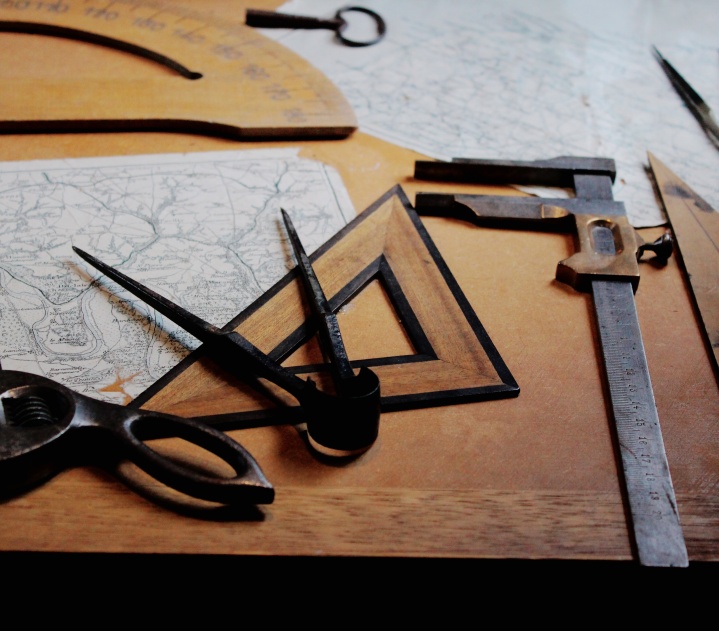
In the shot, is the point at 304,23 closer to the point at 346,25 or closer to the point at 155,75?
the point at 346,25

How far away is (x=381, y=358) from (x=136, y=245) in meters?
0.45

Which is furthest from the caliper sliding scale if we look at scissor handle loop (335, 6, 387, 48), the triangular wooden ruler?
scissor handle loop (335, 6, 387, 48)

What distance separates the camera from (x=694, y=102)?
1.67 m

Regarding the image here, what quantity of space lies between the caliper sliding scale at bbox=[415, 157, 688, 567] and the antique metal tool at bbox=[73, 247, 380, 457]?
0.31m

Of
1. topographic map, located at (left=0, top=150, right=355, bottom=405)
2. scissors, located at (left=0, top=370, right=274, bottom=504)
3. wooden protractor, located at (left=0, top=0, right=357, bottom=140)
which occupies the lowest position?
topographic map, located at (left=0, top=150, right=355, bottom=405)

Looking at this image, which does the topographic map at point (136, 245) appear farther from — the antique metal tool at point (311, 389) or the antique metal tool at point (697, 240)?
the antique metal tool at point (697, 240)

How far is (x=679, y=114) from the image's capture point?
1651 mm

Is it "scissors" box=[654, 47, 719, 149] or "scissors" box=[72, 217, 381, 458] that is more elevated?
"scissors" box=[654, 47, 719, 149]

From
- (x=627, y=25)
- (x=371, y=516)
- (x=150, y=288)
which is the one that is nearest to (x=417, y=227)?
(x=150, y=288)

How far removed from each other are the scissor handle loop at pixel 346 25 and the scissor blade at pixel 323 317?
0.80 metres

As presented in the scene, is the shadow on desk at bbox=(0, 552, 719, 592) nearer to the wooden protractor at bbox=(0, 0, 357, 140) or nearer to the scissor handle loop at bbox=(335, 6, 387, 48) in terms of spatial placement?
the wooden protractor at bbox=(0, 0, 357, 140)

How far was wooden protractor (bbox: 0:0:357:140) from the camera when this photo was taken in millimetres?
1398

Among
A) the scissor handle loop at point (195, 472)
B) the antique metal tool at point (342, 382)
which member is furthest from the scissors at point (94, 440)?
the antique metal tool at point (342, 382)

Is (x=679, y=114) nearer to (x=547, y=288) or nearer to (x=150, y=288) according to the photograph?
(x=547, y=288)
